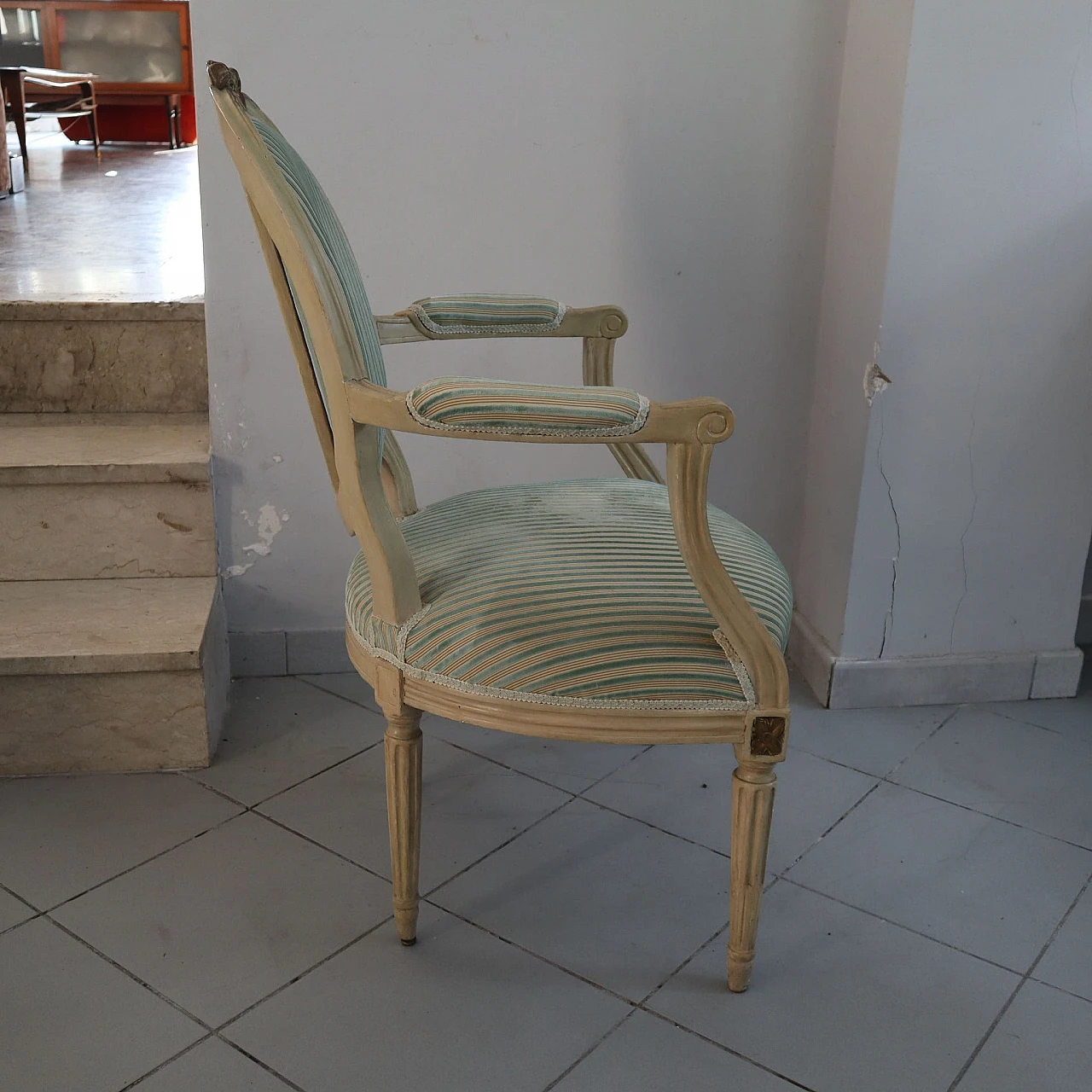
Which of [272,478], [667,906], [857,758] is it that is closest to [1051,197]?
[857,758]

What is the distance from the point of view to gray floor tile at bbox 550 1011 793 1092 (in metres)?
1.14

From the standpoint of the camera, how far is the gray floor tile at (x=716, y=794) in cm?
158

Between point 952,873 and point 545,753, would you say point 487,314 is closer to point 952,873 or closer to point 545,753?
point 545,753

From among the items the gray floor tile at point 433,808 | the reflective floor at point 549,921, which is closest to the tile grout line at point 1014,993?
the reflective floor at point 549,921

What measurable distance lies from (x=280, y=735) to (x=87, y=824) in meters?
0.34

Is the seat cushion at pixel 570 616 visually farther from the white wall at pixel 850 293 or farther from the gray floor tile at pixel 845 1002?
the white wall at pixel 850 293

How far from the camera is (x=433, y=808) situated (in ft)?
5.34

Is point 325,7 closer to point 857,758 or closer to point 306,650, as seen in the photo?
point 306,650

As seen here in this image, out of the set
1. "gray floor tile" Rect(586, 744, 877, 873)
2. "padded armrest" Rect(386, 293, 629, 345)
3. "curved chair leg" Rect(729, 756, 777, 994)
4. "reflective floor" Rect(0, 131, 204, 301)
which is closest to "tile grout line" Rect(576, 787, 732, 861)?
"gray floor tile" Rect(586, 744, 877, 873)

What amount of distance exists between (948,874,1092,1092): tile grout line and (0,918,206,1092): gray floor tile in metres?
0.81

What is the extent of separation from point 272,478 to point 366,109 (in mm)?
624

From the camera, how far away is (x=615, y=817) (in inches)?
63.4

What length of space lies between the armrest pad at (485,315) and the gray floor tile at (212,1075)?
886mm

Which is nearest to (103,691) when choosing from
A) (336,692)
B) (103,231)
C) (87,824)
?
(87,824)
